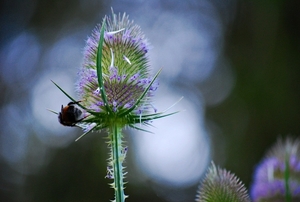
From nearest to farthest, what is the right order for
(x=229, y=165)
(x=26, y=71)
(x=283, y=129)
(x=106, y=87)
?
1. (x=106, y=87)
2. (x=283, y=129)
3. (x=229, y=165)
4. (x=26, y=71)

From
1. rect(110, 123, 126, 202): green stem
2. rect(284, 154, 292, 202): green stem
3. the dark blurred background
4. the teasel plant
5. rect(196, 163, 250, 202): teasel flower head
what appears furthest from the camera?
the dark blurred background

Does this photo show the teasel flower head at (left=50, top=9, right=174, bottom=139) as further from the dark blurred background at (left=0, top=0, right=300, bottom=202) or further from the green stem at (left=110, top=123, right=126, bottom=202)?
the dark blurred background at (left=0, top=0, right=300, bottom=202)

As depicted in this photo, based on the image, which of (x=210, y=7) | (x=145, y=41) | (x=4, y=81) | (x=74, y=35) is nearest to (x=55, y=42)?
(x=74, y=35)

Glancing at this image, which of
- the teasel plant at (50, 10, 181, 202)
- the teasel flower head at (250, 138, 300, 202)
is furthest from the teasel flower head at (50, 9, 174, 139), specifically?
the teasel flower head at (250, 138, 300, 202)

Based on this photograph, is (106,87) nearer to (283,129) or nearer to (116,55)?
(116,55)

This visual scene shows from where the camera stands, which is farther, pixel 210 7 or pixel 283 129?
pixel 210 7

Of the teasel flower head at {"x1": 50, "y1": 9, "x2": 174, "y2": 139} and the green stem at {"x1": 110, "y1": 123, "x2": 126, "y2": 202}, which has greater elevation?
the teasel flower head at {"x1": 50, "y1": 9, "x2": 174, "y2": 139}
